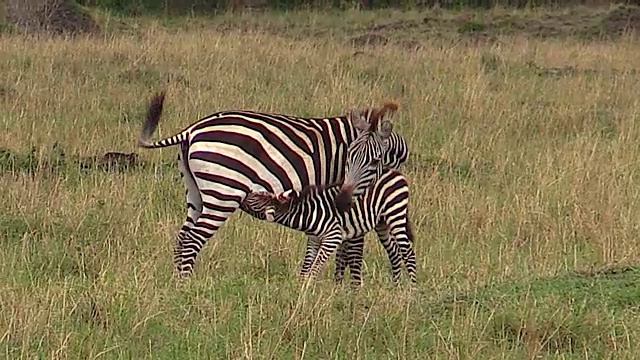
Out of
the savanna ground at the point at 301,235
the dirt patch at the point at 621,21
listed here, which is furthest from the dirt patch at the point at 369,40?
the dirt patch at the point at 621,21

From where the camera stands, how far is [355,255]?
5.14 metres

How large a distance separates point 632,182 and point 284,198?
11.1 ft

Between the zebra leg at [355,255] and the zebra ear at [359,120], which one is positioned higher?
the zebra ear at [359,120]

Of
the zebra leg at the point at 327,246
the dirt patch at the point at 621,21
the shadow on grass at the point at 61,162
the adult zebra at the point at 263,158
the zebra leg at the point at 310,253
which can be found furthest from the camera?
the dirt patch at the point at 621,21

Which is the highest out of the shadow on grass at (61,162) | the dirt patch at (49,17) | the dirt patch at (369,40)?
the shadow on grass at (61,162)

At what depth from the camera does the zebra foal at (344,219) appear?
494 centimetres

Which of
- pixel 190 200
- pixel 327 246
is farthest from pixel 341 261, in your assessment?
pixel 190 200

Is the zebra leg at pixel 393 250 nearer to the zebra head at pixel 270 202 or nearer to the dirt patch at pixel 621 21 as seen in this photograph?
the zebra head at pixel 270 202

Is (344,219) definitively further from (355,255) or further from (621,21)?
(621,21)

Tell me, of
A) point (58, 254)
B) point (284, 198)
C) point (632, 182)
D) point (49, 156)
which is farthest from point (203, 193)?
point (632, 182)

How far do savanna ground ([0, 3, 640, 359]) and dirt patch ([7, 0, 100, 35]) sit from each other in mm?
1829

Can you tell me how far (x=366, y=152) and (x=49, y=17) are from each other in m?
11.9

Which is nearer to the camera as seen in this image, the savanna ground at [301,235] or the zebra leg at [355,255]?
the savanna ground at [301,235]

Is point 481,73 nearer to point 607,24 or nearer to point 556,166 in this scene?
point 556,166
